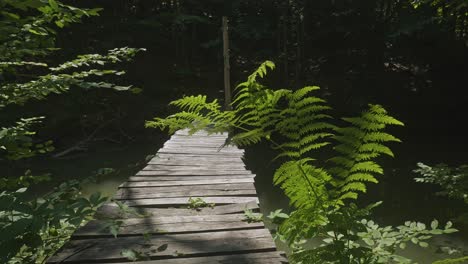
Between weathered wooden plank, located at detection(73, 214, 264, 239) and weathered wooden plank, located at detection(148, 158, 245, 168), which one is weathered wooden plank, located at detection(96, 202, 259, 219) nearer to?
weathered wooden plank, located at detection(73, 214, 264, 239)

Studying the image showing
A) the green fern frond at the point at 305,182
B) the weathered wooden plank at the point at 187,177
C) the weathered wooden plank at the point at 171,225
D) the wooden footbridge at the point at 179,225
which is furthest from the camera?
the weathered wooden plank at the point at 187,177

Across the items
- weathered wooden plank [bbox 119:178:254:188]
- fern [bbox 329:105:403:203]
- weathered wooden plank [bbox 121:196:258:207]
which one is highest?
fern [bbox 329:105:403:203]

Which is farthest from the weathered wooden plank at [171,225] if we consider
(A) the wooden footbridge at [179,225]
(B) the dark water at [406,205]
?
(B) the dark water at [406,205]

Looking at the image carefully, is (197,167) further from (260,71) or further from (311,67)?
(311,67)

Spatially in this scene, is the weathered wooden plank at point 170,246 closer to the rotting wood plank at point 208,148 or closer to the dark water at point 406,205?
the rotting wood plank at point 208,148

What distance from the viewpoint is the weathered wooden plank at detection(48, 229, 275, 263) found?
2.21 meters

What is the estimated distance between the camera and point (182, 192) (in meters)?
3.40

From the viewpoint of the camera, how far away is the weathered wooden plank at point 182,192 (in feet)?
10.9

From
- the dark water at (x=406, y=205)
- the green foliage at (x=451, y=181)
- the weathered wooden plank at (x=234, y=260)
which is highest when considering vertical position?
the weathered wooden plank at (x=234, y=260)

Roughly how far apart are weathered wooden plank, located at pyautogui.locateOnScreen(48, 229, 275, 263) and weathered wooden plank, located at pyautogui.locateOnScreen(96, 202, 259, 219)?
1.30 feet

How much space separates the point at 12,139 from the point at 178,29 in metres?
16.7

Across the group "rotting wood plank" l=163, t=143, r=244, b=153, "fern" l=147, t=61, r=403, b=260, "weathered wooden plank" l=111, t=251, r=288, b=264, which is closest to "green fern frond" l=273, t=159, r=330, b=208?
"fern" l=147, t=61, r=403, b=260

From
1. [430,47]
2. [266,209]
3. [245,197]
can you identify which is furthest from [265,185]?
[430,47]

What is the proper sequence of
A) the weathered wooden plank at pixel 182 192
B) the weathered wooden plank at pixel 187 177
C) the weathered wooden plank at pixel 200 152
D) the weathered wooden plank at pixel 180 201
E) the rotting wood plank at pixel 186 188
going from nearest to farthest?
the weathered wooden plank at pixel 180 201
the weathered wooden plank at pixel 182 192
the rotting wood plank at pixel 186 188
the weathered wooden plank at pixel 187 177
the weathered wooden plank at pixel 200 152
